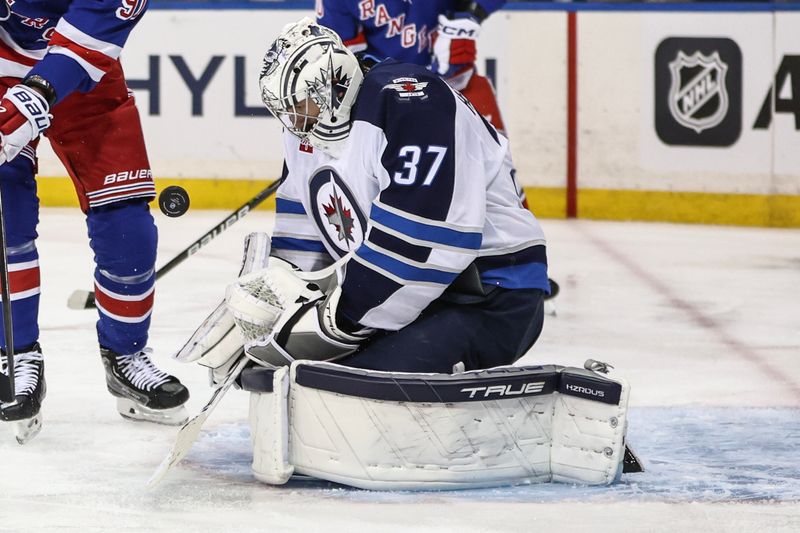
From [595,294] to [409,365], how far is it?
6.61 feet

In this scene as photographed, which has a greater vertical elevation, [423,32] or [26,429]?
[423,32]

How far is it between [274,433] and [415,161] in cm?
46

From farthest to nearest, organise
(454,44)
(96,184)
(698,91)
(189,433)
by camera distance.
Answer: (698,91) → (454,44) → (96,184) → (189,433)

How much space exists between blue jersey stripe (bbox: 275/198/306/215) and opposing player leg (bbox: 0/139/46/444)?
17.7 inches

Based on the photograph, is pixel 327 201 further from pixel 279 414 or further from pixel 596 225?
pixel 596 225

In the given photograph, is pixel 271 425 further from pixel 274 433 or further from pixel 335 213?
pixel 335 213

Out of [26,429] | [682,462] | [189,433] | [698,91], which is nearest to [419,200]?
[189,433]

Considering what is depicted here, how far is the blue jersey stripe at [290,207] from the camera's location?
2.56m

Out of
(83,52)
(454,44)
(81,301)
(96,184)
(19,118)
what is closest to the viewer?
(19,118)

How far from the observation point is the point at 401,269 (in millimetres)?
2191

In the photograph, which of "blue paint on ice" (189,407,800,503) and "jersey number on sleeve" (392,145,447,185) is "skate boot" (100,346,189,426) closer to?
"blue paint on ice" (189,407,800,503)

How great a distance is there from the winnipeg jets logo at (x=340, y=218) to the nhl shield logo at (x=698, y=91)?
3.38 metres

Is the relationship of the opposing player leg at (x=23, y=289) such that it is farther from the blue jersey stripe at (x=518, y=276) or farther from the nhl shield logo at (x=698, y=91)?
the nhl shield logo at (x=698, y=91)

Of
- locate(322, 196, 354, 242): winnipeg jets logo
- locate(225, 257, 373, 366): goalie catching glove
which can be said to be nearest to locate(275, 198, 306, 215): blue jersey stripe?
locate(322, 196, 354, 242): winnipeg jets logo
